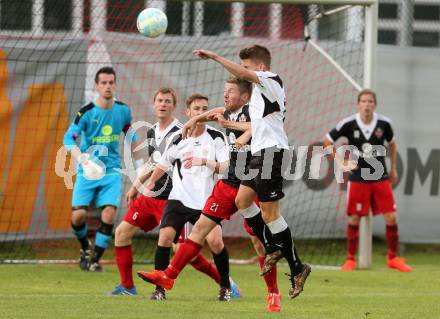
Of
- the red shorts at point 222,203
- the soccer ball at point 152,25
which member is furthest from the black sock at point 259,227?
the soccer ball at point 152,25

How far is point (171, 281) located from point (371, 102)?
515 cm

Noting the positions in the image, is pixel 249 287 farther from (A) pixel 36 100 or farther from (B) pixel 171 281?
(A) pixel 36 100

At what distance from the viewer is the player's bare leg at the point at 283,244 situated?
762 cm

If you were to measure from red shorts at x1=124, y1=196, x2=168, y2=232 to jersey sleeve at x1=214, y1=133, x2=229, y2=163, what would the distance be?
2.11ft

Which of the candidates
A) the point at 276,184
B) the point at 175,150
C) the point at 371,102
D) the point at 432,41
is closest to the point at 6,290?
the point at 175,150

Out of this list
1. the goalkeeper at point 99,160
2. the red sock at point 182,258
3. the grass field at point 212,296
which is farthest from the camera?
the goalkeeper at point 99,160

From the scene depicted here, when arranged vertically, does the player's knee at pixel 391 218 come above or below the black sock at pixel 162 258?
above

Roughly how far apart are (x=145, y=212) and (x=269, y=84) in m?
2.02

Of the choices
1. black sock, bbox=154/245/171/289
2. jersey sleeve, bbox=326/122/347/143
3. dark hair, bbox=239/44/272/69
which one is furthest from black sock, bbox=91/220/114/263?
dark hair, bbox=239/44/272/69

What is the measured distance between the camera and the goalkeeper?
36.2 feet

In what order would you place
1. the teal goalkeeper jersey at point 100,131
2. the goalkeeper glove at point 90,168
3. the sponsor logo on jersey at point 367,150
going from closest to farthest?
the goalkeeper glove at point 90,168 → the teal goalkeeper jersey at point 100,131 → the sponsor logo on jersey at point 367,150

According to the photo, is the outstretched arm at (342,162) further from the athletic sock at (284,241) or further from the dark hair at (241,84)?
the athletic sock at (284,241)

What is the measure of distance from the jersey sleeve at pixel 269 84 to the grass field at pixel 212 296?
1.68 meters

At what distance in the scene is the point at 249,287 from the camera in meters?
9.98
